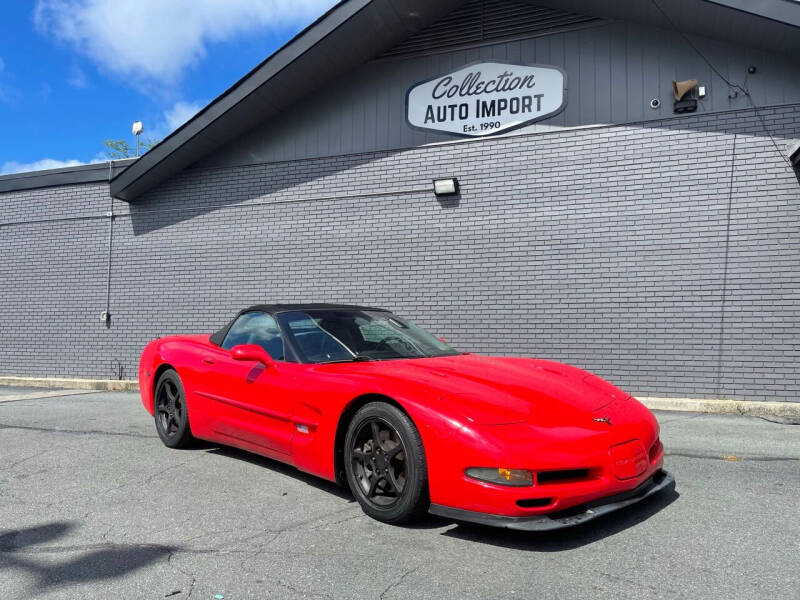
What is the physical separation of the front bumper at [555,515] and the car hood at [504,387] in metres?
0.43

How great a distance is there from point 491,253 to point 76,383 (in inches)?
288

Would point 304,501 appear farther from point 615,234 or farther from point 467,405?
point 615,234

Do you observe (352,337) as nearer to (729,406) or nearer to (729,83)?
(729,406)

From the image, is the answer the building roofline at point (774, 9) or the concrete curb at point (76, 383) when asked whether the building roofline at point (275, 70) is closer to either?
the concrete curb at point (76, 383)

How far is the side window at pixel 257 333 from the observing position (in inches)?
178

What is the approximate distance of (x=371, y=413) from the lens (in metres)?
3.43

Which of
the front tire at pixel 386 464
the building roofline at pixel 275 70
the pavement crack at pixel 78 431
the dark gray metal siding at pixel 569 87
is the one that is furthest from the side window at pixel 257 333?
the building roofline at pixel 275 70

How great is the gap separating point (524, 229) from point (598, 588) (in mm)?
6487

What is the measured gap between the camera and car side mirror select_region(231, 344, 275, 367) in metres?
4.27

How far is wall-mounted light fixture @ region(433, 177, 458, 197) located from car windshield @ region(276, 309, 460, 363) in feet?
Answer: 13.8

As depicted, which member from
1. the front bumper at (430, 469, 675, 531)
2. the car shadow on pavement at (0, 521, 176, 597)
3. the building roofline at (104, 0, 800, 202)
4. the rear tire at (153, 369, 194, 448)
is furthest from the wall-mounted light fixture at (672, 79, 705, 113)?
the car shadow on pavement at (0, 521, 176, 597)

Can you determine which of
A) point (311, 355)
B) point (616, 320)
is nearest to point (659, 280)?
point (616, 320)

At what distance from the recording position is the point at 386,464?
3.33 meters

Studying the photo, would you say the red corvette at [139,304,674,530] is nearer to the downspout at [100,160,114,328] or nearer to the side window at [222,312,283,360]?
the side window at [222,312,283,360]
